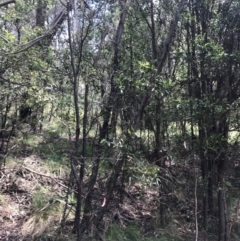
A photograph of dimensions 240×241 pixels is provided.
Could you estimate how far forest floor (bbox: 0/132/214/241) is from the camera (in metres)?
4.57

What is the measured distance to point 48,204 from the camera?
489 cm

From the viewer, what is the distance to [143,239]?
4754 millimetres

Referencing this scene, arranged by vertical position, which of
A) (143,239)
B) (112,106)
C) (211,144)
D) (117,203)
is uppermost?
(112,106)

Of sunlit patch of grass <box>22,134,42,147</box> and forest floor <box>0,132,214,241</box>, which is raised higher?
sunlit patch of grass <box>22,134,42,147</box>

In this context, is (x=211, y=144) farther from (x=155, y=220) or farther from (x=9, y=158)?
(x=9, y=158)

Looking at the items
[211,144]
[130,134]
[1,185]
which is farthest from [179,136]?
[1,185]

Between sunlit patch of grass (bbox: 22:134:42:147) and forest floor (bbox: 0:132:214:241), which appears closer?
forest floor (bbox: 0:132:214:241)

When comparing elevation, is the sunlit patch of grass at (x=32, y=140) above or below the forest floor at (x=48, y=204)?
above

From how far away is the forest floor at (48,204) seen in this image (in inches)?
180

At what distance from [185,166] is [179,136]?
1.32 meters

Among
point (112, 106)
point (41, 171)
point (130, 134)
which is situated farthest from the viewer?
point (41, 171)

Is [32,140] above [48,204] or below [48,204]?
above

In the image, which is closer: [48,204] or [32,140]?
[48,204]

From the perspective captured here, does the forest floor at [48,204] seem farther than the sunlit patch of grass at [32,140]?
No
